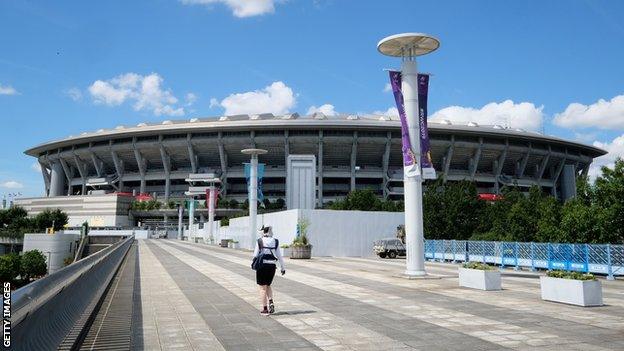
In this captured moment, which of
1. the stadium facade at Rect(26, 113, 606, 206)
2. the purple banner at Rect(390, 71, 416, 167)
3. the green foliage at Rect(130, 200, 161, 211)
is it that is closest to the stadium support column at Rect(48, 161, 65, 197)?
the stadium facade at Rect(26, 113, 606, 206)

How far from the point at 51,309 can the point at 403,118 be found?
618 inches

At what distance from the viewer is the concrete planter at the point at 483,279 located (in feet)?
44.7

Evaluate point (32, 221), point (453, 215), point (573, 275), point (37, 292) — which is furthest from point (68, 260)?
point (37, 292)

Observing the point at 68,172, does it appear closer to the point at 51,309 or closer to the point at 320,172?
the point at 320,172

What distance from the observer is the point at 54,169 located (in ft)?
411

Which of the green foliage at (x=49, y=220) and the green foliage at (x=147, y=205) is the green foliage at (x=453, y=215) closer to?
the green foliage at (x=147, y=205)

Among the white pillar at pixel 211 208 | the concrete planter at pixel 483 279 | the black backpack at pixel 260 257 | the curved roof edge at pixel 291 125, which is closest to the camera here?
the black backpack at pixel 260 257

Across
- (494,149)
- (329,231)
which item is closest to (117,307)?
(329,231)

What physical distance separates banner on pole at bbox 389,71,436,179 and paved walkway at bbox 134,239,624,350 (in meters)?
5.47

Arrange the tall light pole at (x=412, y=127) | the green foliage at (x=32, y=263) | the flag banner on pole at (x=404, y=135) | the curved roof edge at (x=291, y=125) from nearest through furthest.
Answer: the tall light pole at (x=412, y=127), the flag banner on pole at (x=404, y=135), the green foliage at (x=32, y=263), the curved roof edge at (x=291, y=125)

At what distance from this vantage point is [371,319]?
8875 millimetres

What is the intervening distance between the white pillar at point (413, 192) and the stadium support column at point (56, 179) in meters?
126

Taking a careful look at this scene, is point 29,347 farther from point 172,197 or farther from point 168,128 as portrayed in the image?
point 172,197

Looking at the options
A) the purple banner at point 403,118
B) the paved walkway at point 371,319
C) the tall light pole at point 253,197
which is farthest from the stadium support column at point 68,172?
the paved walkway at point 371,319
